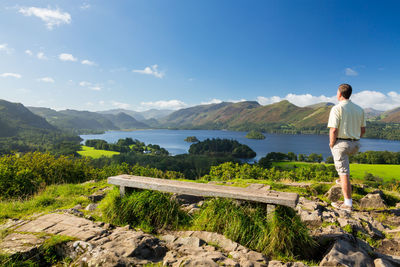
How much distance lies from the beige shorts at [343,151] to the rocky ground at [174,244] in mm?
1147

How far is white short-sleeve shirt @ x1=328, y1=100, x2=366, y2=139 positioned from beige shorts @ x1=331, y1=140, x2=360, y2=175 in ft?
0.52

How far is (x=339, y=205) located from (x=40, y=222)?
693 cm

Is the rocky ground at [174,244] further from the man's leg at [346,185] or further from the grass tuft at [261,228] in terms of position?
the man's leg at [346,185]

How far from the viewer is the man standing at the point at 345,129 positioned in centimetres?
464

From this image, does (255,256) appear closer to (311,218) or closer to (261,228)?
(261,228)

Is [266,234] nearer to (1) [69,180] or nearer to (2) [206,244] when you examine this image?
(2) [206,244]

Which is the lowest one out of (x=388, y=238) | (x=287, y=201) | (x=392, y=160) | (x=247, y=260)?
(x=392, y=160)

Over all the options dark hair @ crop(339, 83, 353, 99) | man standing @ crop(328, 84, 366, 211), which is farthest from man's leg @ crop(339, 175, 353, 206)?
dark hair @ crop(339, 83, 353, 99)

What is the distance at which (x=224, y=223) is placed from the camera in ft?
12.4

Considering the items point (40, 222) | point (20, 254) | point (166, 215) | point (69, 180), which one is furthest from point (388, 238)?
point (69, 180)

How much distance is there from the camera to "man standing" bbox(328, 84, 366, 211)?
4641 mm

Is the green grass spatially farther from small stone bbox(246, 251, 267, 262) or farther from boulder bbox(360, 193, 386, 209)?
boulder bbox(360, 193, 386, 209)

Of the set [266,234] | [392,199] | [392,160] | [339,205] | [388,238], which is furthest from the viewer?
[392,160]

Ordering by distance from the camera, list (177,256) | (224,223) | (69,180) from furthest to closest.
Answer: (69,180)
(224,223)
(177,256)
